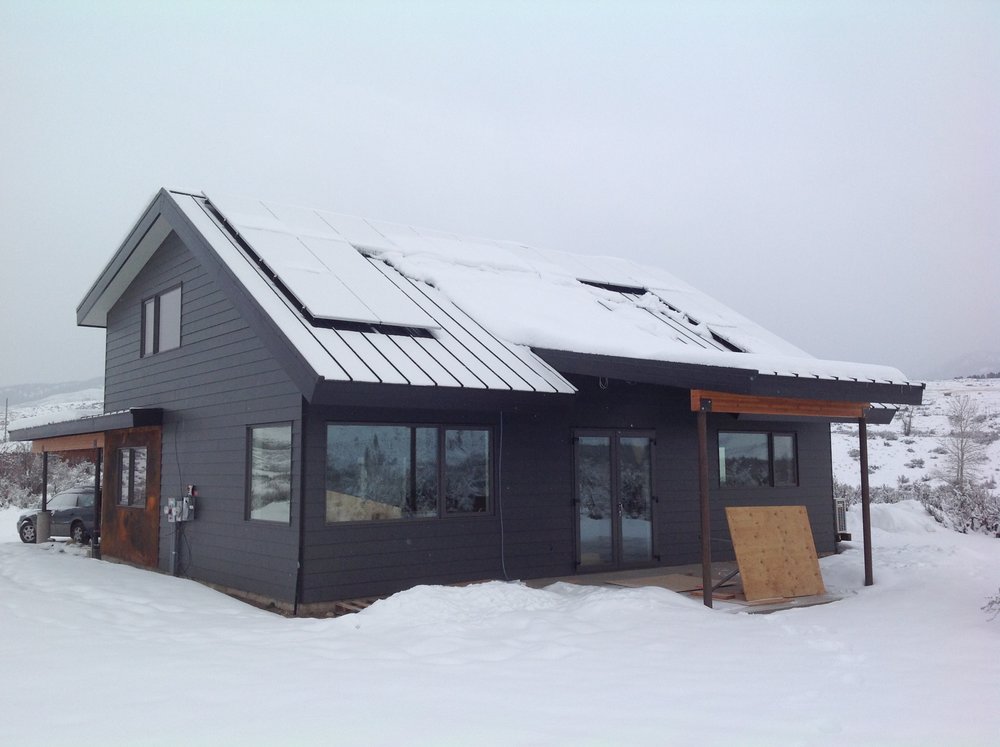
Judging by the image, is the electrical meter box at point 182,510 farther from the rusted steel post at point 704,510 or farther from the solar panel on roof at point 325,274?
the rusted steel post at point 704,510

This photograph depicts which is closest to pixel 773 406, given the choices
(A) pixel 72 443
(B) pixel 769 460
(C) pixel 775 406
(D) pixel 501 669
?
(C) pixel 775 406

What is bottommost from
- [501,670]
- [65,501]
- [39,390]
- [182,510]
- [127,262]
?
[501,670]

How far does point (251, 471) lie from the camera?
30.5ft

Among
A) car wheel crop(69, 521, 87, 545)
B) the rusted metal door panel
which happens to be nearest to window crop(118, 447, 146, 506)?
the rusted metal door panel

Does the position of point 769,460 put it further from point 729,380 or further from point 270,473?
point 270,473

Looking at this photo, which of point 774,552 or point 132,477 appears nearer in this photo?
point 774,552

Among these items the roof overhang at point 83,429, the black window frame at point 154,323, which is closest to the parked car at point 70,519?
the roof overhang at point 83,429

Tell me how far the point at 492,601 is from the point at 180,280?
21.6 feet

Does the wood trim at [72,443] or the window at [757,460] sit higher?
the wood trim at [72,443]

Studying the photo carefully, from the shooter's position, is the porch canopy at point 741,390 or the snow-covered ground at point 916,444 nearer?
the porch canopy at point 741,390

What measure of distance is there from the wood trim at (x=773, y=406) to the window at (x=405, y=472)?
101 inches

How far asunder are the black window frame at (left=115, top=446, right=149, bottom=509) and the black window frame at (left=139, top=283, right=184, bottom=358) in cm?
144

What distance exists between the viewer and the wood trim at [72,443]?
13037 mm

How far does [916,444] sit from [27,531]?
3321 cm
